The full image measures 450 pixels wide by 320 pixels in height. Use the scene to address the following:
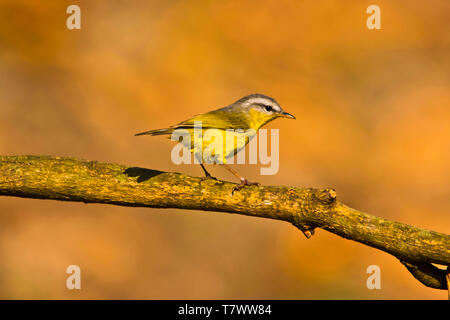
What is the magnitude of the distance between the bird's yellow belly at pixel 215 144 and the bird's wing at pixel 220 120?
0.08 m

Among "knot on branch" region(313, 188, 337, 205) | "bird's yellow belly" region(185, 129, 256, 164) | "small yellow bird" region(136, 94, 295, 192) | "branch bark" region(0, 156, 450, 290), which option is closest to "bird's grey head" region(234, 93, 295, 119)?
"small yellow bird" region(136, 94, 295, 192)

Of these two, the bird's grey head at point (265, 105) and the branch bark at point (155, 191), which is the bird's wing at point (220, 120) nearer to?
the bird's grey head at point (265, 105)

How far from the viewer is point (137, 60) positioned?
1476cm

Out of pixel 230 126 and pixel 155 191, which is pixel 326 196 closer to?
pixel 155 191

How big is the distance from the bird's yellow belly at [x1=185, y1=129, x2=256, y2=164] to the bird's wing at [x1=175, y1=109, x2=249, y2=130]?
0.27ft

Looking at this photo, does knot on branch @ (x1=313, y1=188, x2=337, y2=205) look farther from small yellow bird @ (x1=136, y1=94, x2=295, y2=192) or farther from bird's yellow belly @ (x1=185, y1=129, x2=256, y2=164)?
bird's yellow belly @ (x1=185, y1=129, x2=256, y2=164)

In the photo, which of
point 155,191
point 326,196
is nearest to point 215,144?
point 155,191

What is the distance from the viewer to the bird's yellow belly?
5402mm

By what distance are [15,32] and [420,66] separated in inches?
484

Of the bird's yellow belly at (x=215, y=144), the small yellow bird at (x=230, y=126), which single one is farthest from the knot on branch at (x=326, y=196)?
the bird's yellow belly at (x=215, y=144)

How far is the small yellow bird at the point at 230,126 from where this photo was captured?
5379mm

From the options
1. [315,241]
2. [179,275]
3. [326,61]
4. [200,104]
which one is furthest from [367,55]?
Result: [179,275]

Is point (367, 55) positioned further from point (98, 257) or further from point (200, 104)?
Result: point (98, 257)

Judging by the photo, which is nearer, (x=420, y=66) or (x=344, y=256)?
(x=344, y=256)
